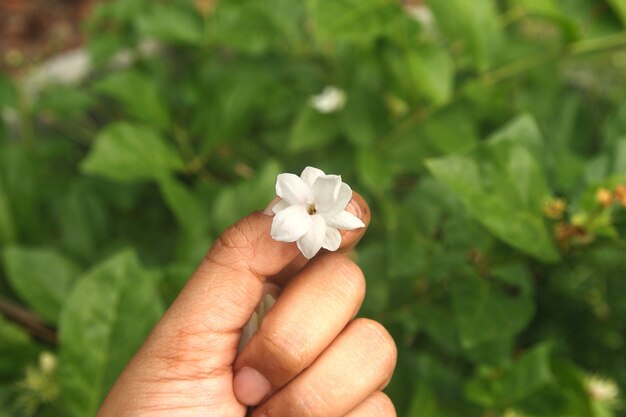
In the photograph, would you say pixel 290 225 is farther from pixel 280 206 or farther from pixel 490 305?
pixel 490 305

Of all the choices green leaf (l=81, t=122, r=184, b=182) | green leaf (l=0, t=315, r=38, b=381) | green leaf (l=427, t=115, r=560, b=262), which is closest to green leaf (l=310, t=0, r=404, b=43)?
green leaf (l=427, t=115, r=560, b=262)

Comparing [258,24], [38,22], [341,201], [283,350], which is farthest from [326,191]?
[38,22]

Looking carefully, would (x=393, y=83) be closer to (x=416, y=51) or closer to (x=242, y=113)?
(x=416, y=51)

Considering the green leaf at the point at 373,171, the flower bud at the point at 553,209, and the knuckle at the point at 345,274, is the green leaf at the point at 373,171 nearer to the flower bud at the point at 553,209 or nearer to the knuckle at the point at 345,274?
the flower bud at the point at 553,209

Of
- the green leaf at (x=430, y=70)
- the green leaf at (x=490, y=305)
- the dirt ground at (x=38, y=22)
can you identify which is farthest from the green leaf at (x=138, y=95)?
the dirt ground at (x=38, y=22)

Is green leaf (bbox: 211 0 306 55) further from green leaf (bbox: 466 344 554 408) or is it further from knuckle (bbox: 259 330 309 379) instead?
knuckle (bbox: 259 330 309 379)

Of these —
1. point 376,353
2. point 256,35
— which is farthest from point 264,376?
point 256,35
